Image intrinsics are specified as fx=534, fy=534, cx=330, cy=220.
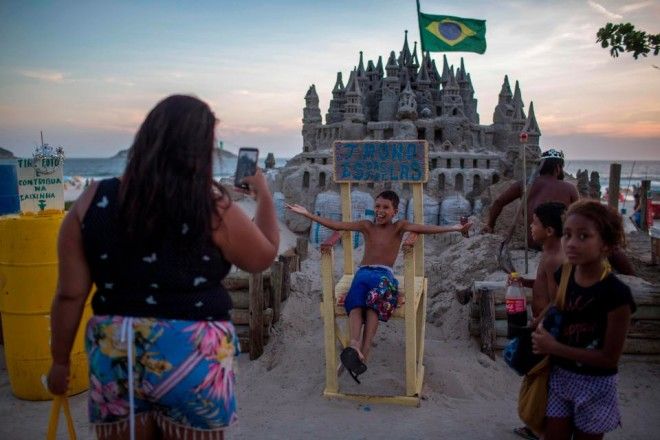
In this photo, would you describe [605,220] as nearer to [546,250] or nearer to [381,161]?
[546,250]

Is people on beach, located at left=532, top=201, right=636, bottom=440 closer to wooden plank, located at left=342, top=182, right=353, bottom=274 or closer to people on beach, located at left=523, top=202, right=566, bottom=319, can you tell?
people on beach, located at left=523, top=202, right=566, bottom=319

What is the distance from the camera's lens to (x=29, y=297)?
16.0ft

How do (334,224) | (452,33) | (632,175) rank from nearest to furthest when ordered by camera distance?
(334,224) < (452,33) < (632,175)

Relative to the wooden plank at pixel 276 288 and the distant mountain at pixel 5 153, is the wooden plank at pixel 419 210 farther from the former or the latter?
the distant mountain at pixel 5 153

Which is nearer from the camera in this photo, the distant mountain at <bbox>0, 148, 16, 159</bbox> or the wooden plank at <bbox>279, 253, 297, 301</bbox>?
the wooden plank at <bbox>279, 253, 297, 301</bbox>

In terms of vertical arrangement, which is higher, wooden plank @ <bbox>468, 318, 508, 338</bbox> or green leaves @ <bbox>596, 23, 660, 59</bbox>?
green leaves @ <bbox>596, 23, 660, 59</bbox>

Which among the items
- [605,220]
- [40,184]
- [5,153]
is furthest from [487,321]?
[5,153]

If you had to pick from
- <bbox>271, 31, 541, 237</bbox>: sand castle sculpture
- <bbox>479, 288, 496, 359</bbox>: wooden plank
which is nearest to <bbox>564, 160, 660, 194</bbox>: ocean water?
<bbox>271, 31, 541, 237</bbox>: sand castle sculpture

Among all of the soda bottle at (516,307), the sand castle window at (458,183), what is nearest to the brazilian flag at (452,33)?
the sand castle window at (458,183)

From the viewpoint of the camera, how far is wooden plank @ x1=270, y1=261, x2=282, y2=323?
6.43m

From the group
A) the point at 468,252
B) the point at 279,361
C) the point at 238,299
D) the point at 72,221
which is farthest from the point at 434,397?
the point at 468,252

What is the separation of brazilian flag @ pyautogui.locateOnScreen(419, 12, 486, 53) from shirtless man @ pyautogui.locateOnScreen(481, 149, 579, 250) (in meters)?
15.4

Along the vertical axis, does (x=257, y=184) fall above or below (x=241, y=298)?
above

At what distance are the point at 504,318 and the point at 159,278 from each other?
4807 mm
